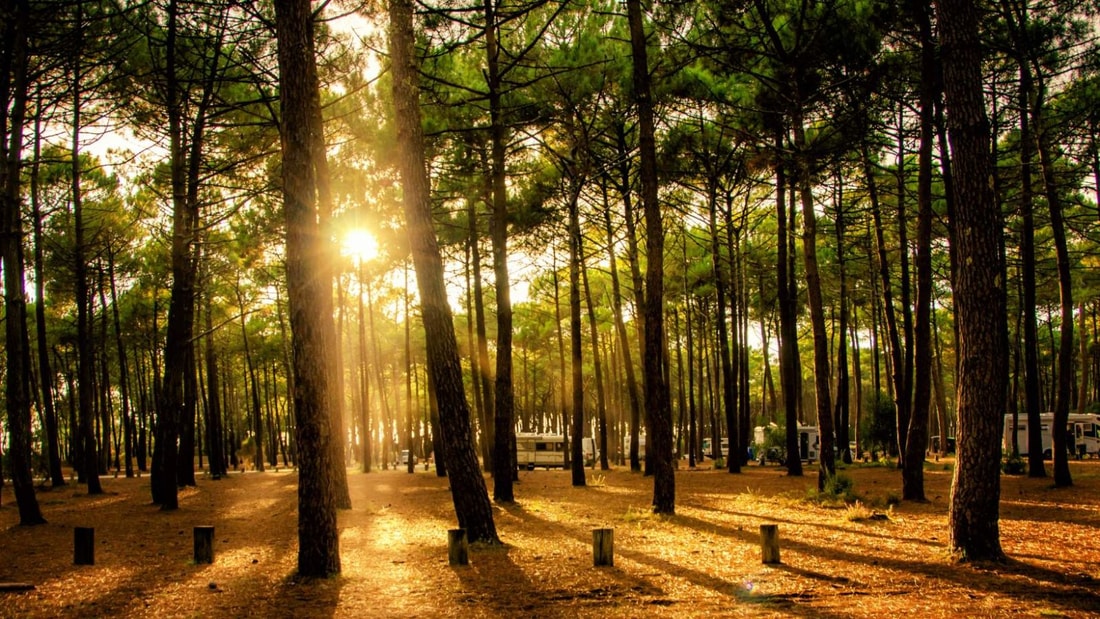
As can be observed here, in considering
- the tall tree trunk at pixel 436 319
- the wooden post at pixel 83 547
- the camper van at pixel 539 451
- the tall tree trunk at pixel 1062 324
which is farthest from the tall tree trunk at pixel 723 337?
the wooden post at pixel 83 547

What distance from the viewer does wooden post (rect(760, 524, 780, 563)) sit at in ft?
23.8

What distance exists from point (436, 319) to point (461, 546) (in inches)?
101

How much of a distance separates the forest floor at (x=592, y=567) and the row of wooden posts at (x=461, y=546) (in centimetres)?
13

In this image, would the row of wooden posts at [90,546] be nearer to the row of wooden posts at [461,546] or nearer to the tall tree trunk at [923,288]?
the row of wooden posts at [461,546]

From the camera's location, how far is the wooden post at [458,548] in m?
7.65

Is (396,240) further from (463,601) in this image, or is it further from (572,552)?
(463,601)

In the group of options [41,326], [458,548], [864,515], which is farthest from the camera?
[41,326]

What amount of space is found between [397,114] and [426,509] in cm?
793

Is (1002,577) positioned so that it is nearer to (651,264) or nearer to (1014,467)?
(651,264)

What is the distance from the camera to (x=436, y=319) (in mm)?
8492

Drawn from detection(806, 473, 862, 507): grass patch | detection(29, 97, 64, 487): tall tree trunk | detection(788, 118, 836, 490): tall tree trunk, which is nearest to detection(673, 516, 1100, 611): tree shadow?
detection(806, 473, 862, 507): grass patch

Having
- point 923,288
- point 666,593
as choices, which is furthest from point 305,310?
point 923,288

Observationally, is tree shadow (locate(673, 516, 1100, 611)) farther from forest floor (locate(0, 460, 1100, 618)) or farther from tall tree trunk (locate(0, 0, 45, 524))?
tall tree trunk (locate(0, 0, 45, 524))

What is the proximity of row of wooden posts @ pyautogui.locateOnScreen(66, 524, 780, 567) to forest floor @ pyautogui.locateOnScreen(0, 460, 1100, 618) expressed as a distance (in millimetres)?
131
